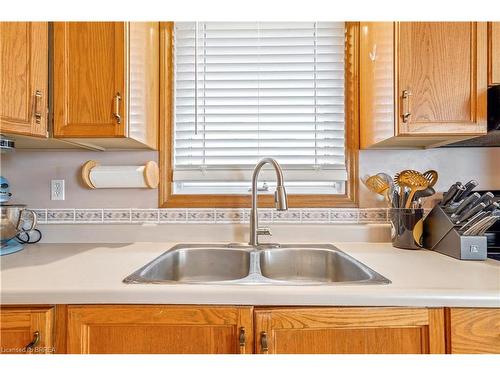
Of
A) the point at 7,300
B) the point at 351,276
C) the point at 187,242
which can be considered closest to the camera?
the point at 7,300

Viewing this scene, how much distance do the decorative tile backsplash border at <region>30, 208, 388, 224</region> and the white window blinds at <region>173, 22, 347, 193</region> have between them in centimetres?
13

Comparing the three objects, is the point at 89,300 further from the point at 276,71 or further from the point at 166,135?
the point at 276,71

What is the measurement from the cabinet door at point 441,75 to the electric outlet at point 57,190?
60.7 inches

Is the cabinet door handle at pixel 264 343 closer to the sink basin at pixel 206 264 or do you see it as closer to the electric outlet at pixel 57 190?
the sink basin at pixel 206 264

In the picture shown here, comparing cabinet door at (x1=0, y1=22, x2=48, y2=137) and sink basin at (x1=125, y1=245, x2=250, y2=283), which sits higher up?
cabinet door at (x1=0, y1=22, x2=48, y2=137)

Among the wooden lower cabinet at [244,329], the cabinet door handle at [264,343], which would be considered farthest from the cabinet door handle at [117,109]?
the cabinet door handle at [264,343]

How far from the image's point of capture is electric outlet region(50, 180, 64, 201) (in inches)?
61.1

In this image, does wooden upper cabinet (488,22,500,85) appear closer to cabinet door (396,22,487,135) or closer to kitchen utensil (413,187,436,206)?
cabinet door (396,22,487,135)

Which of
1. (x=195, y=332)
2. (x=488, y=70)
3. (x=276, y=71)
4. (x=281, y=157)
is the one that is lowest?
(x=195, y=332)

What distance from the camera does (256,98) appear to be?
5.24 ft

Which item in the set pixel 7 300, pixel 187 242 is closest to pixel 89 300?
Answer: pixel 7 300

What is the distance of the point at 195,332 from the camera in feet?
2.79

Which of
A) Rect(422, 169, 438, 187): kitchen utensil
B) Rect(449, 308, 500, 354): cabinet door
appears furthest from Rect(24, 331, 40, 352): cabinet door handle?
Rect(422, 169, 438, 187): kitchen utensil

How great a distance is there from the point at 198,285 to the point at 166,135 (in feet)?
2.99
